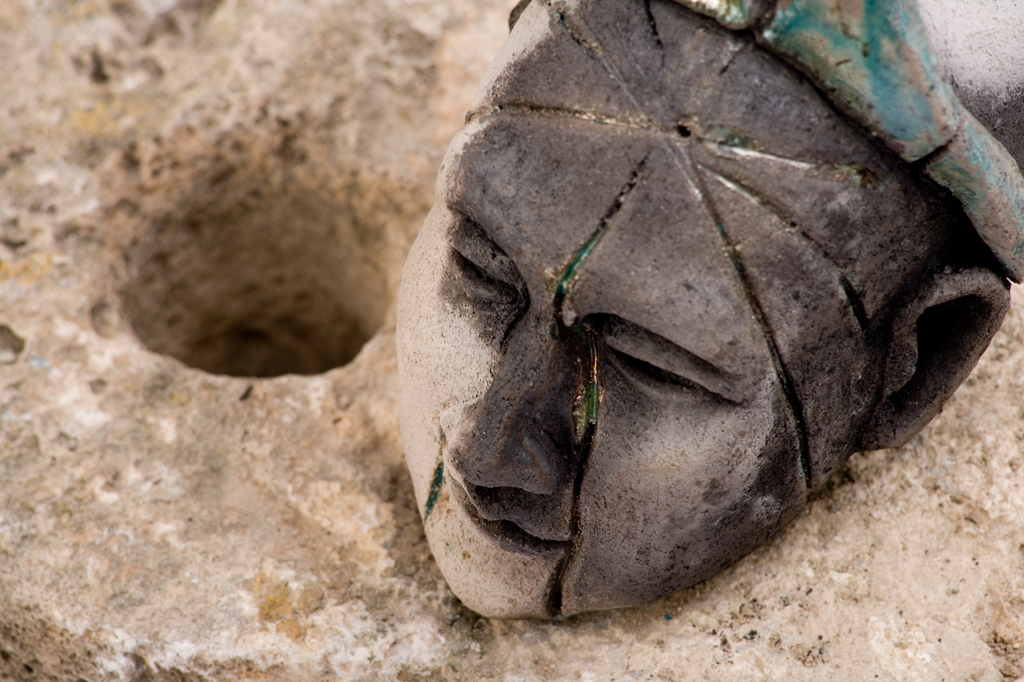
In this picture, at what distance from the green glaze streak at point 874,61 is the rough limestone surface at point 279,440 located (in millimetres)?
729

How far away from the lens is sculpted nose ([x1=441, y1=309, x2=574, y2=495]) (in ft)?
4.34

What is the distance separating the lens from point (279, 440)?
188 cm

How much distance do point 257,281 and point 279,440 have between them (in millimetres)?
815

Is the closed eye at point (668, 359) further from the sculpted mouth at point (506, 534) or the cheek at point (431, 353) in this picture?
the sculpted mouth at point (506, 534)

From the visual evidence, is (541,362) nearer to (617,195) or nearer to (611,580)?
(617,195)

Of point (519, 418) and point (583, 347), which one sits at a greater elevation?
point (583, 347)

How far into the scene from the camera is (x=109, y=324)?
198cm

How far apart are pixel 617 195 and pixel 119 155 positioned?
1362 millimetres

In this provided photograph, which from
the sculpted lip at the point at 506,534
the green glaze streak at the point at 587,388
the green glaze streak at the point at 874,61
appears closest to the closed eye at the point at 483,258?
the green glaze streak at the point at 587,388

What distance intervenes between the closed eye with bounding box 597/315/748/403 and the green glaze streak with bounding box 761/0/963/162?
0.36 metres

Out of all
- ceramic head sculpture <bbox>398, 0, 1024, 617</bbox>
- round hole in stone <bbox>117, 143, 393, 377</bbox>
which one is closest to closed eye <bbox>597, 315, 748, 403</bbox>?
ceramic head sculpture <bbox>398, 0, 1024, 617</bbox>

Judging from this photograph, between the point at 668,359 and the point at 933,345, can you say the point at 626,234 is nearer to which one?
the point at 668,359

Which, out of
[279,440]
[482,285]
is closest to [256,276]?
[279,440]

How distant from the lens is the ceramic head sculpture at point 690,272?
46.4 inches
